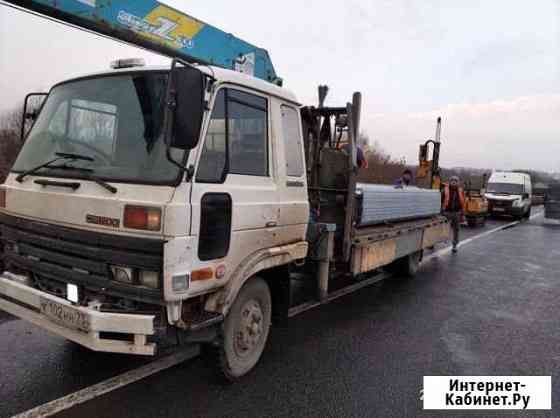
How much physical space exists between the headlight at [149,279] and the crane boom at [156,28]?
255 cm

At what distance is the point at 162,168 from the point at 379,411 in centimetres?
243

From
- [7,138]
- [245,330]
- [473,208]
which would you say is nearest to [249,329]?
[245,330]

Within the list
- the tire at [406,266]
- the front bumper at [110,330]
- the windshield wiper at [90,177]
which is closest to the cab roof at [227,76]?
the windshield wiper at [90,177]

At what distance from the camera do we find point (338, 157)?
5.31m

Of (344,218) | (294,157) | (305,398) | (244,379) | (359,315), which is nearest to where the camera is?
(305,398)

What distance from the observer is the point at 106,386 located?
3.23m

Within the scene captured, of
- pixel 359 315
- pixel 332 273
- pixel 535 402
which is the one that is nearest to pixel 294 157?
pixel 332 273

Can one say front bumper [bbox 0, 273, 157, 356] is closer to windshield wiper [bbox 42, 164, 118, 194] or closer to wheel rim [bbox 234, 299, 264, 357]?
windshield wiper [bbox 42, 164, 118, 194]

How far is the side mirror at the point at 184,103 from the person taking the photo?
2551 millimetres

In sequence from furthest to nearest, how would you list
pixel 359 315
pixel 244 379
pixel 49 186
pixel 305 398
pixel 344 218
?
1. pixel 359 315
2. pixel 344 218
3. pixel 244 379
4. pixel 305 398
5. pixel 49 186

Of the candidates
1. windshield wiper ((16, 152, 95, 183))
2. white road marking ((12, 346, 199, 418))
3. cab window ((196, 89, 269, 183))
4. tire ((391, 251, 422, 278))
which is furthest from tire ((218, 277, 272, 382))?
tire ((391, 251, 422, 278))

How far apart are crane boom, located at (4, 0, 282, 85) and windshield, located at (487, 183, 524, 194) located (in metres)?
22.0

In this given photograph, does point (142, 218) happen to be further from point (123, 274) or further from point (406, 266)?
point (406, 266)

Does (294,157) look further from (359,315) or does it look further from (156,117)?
(359,315)
